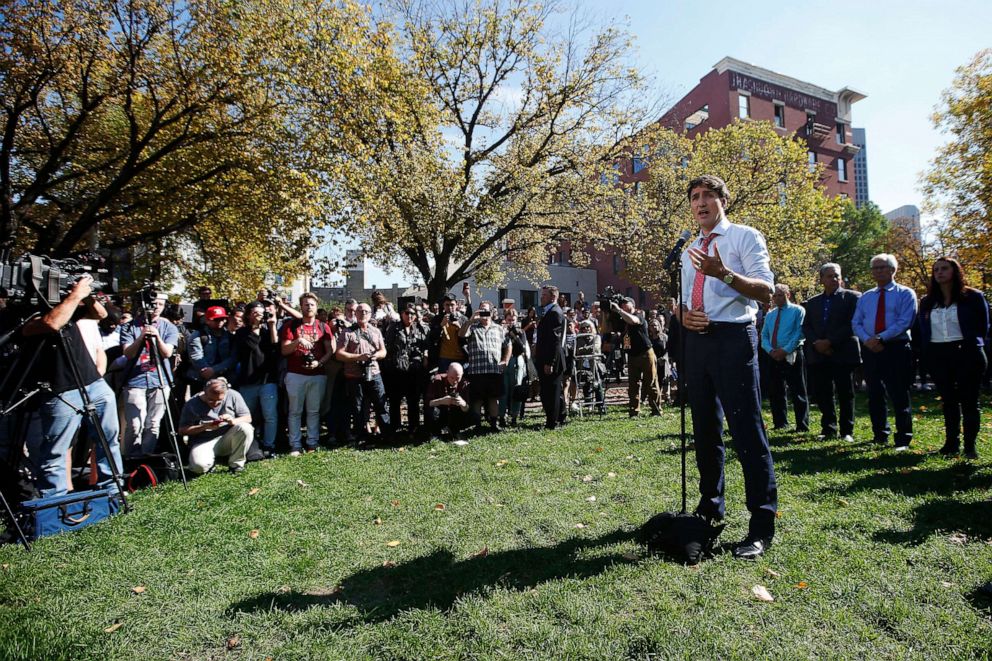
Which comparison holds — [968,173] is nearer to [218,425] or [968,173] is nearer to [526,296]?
[218,425]

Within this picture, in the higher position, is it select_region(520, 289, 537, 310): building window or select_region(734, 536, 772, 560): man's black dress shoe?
select_region(520, 289, 537, 310): building window

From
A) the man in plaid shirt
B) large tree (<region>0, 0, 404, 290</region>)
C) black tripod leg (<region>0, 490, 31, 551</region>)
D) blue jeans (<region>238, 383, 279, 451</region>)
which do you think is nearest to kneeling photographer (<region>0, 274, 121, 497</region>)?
black tripod leg (<region>0, 490, 31, 551</region>)

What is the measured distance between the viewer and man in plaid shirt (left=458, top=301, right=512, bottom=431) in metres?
8.34

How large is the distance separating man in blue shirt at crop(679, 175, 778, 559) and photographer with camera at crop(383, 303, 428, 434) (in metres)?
5.61

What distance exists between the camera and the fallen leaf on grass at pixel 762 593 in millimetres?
2787

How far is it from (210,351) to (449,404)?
11.8 ft

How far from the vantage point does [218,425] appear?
643cm

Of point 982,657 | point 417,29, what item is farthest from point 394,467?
point 417,29

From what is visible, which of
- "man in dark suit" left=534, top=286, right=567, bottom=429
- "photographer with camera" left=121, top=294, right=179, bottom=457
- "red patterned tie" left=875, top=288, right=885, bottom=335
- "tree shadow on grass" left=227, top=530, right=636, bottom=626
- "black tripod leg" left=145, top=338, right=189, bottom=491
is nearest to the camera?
"tree shadow on grass" left=227, top=530, right=636, bottom=626

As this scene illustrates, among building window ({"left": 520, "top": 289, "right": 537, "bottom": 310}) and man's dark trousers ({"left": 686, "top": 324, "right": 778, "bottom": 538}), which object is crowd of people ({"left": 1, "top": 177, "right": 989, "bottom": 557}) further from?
building window ({"left": 520, "top": 289, "right": 537, "bottom": 310})

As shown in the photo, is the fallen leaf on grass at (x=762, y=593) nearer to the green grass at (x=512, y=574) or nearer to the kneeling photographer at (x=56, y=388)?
the green grass at (x=512, y=574)

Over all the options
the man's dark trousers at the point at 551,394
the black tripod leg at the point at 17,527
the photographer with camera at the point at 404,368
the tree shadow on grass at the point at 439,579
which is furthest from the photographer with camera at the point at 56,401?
the man's dark trousers at the point at 551,394

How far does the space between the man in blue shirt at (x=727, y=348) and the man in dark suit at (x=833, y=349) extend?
376cm

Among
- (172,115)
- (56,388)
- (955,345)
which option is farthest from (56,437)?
(172,115)
